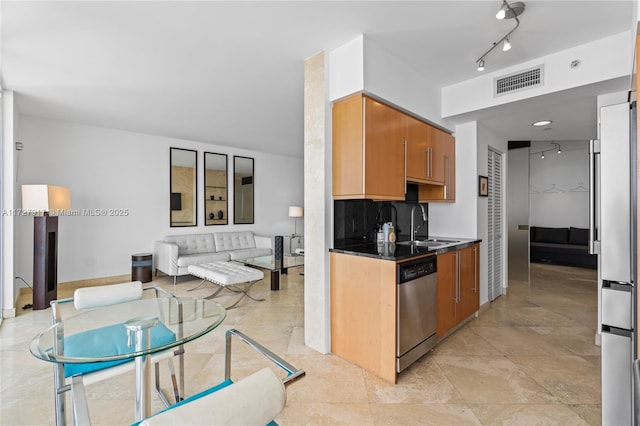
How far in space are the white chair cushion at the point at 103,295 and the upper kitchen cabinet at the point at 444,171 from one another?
9.97 feet

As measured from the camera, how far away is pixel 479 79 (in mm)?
3174

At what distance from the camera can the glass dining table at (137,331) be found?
50.3 inches

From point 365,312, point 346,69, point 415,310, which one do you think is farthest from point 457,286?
point 346,69

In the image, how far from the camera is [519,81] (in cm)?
288

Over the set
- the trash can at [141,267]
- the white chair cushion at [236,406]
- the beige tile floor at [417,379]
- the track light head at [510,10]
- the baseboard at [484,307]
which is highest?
the track light head at [510,10]

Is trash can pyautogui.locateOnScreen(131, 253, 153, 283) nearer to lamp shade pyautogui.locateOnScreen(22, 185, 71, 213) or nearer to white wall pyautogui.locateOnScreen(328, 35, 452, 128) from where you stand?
lamp shade pyautogui.locateOnScreen(22, 185, 71, 213)

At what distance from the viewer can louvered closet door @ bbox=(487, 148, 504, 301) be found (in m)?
4.10

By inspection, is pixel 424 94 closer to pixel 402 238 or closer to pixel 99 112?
→ pixel 402 238

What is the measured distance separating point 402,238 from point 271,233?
4533 millimetres

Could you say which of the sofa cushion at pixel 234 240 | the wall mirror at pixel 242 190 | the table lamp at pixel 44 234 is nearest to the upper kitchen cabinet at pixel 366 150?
the table lamp at pixel 44 234

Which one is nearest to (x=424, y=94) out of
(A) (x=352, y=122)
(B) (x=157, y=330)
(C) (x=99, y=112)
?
(A) (x=352, y=122)

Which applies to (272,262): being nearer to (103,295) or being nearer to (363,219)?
(363,219)

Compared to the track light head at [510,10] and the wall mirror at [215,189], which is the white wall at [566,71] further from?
the wall mirror at [215,189]

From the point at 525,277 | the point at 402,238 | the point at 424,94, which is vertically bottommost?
the point at 525,277
